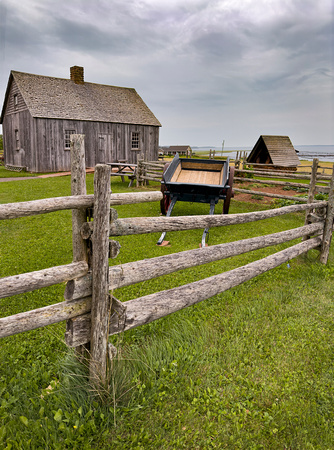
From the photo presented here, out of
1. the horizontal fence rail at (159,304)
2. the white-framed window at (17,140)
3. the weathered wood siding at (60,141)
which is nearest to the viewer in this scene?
the horizontal fence rail at (159,304)

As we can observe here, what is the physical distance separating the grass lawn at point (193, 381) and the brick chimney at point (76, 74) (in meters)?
22.0

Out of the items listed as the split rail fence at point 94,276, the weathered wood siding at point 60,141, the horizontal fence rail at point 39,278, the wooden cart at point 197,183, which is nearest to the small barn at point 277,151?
the weathered wood siding at point 60,141

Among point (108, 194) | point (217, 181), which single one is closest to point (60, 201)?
point (108, 194)

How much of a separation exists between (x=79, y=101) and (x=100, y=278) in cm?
2201

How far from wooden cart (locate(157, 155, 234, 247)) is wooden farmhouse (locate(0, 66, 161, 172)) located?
1160cm

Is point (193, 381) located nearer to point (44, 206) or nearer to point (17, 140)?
point (44, 206)

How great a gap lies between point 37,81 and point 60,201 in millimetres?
22373

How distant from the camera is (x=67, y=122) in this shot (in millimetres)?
20281

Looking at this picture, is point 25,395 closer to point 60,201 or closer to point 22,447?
point 22,447

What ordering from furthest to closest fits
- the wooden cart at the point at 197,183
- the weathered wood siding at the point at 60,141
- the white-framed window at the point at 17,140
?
the white-framed window at the point at 17,140 < the weathered wood siding at the point at 60,141 < the wooden cart at the point at 197,183

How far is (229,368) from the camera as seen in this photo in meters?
3.11

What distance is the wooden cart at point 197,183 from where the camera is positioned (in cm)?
763

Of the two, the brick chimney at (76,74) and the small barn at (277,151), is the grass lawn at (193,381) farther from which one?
the brick chimney at (76,74)

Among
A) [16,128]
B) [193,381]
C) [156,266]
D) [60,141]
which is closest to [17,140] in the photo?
[16,128]
